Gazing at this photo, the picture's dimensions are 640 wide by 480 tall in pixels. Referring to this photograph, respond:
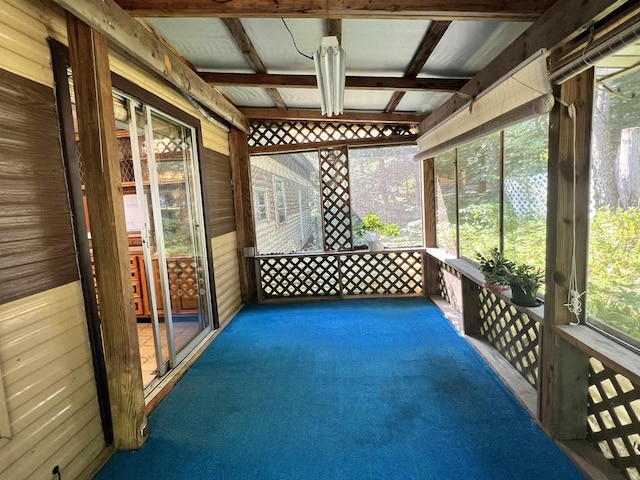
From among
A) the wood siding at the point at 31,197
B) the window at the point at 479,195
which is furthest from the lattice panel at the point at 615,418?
the wood siding at the point at 31,197

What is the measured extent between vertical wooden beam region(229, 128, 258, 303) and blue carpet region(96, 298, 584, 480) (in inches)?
52.0

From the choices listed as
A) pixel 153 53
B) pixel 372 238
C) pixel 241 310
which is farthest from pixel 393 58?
pixel 241 310

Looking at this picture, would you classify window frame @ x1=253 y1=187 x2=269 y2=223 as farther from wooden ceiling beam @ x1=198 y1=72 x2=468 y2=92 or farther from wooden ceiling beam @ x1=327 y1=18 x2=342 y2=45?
wooden ceiling beam @ x1=327 y1=18 x2=342 y2=45

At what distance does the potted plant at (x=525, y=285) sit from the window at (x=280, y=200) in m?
3.55

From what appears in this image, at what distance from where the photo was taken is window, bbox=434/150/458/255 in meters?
3.51

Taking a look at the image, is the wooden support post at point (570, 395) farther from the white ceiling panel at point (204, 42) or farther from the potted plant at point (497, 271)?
the white ceiling panel at point (204, 42)

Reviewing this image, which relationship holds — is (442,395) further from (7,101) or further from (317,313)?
(7,101)

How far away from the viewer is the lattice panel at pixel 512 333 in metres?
2.18

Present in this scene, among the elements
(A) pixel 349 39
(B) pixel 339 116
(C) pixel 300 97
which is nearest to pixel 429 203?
(B) pixel 339 116

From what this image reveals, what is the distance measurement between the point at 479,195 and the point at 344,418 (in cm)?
218

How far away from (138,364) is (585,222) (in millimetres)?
2430

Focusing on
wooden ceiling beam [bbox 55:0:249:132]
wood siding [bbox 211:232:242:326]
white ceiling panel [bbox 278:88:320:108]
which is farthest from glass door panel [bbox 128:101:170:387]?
white ceiling panel [bbox 278:88:320:108]

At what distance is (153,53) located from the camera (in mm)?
2057

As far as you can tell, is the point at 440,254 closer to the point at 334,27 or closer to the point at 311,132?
the point at 311,132
